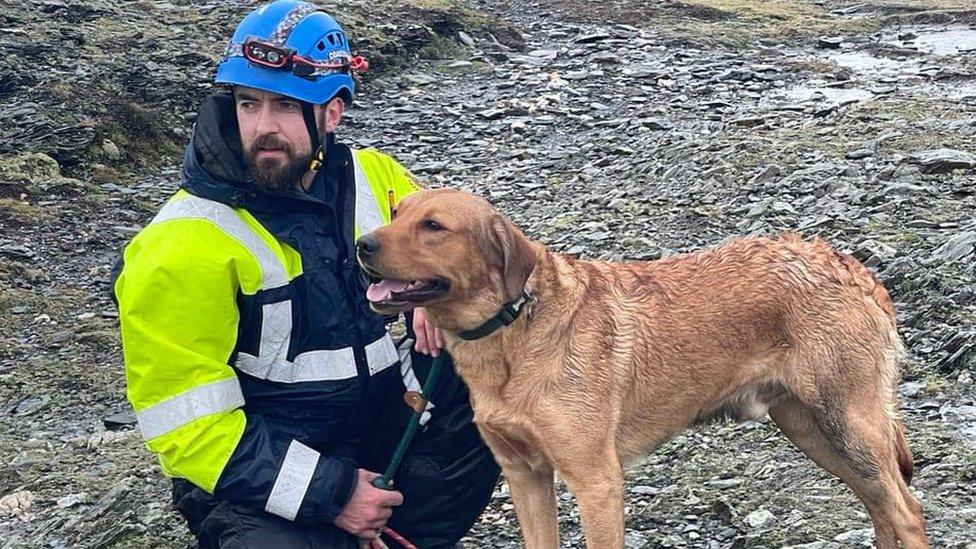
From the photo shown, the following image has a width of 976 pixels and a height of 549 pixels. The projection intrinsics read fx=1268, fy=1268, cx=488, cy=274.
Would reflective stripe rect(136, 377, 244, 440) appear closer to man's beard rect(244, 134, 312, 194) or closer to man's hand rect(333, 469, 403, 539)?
man's hand rect(333, 469, 403, 539)

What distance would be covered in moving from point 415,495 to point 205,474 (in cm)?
114

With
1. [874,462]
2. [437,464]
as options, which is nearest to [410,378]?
[437,464]

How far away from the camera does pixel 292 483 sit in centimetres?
495

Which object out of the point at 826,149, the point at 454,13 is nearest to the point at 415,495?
the point at 826,149

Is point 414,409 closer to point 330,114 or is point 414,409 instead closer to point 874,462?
point 330,114

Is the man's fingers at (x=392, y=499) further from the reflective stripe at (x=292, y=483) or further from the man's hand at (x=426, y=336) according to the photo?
the man's hand at (x=426, y=336)

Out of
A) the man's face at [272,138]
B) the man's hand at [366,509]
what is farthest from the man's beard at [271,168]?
the man's hand at [366,509]

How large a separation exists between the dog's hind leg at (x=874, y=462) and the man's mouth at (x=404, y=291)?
1.73 meters

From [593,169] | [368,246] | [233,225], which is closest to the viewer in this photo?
[368,246]

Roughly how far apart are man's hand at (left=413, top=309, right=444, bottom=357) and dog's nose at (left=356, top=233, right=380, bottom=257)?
2.24 feet

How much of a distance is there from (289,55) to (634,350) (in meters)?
1.83

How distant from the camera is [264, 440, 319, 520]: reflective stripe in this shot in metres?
4.94

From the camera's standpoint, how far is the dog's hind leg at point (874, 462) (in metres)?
5.26

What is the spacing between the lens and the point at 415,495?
18.6ft
